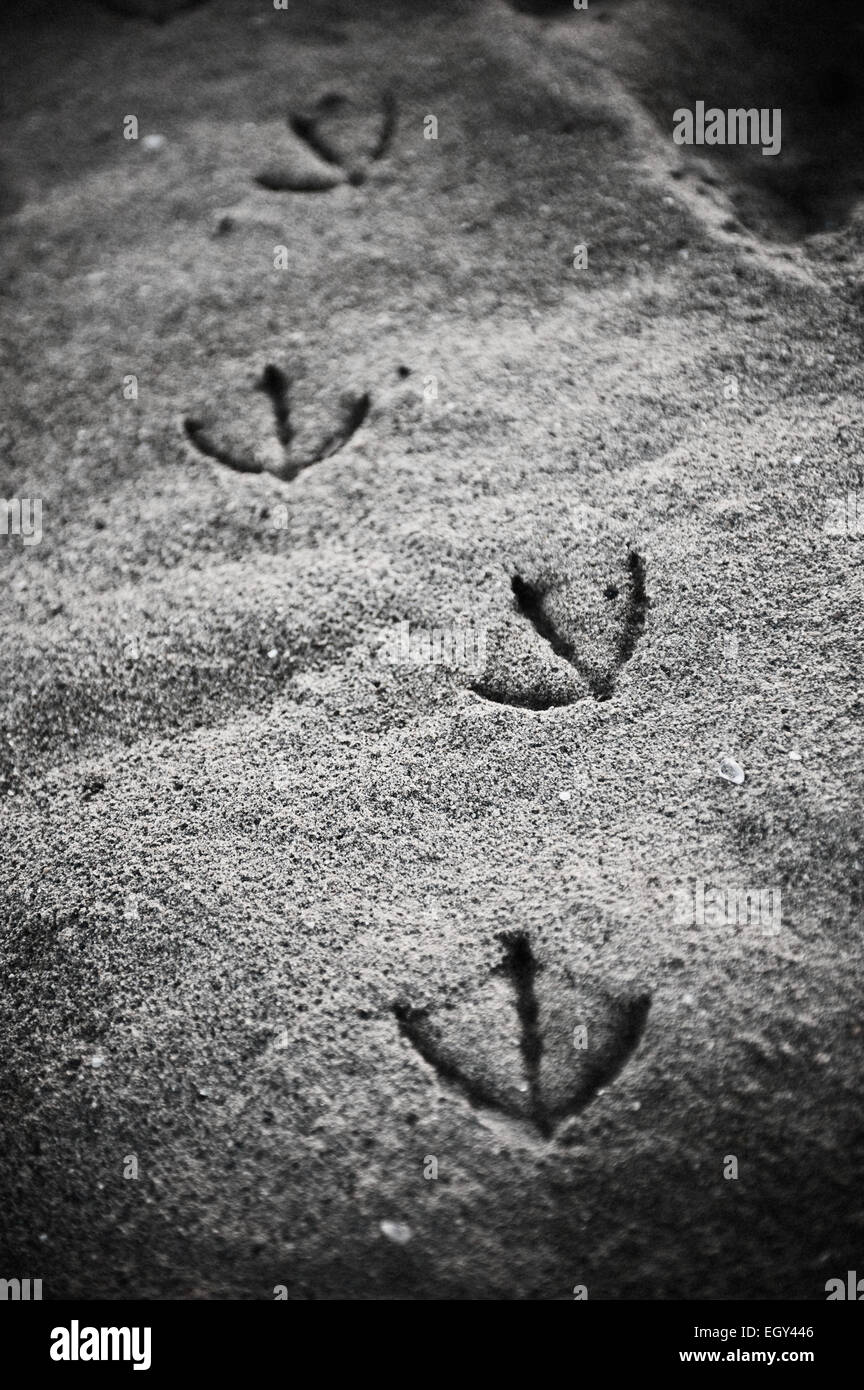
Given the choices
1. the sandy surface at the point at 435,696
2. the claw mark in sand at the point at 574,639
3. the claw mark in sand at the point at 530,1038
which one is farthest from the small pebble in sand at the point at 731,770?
the claw mark in sand at the point at 530,1038

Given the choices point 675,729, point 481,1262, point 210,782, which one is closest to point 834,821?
point 675,729

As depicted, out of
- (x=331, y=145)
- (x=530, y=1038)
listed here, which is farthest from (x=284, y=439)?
(x=530, y=1038)

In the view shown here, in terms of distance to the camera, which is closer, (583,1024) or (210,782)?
(583,1024)

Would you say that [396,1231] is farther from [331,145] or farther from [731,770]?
[331,145]

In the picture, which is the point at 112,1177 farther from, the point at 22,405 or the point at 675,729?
the point at 22,405

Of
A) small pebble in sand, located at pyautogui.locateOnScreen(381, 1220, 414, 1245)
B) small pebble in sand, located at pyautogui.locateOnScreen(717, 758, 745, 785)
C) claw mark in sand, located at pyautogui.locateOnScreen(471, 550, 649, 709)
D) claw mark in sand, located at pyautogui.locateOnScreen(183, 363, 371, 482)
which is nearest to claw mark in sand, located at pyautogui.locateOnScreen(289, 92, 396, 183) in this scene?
claw mark in sand, located at pyautogui.locateOnScreen(183, 363, 371, 482)

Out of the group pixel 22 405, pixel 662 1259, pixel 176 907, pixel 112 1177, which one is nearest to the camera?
pixel 662 1259

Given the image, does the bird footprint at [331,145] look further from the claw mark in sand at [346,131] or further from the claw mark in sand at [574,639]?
the claw mark in sand at [574,639]

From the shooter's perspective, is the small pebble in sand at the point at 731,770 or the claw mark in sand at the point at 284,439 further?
the claw mark in sand at the point at 284,439
